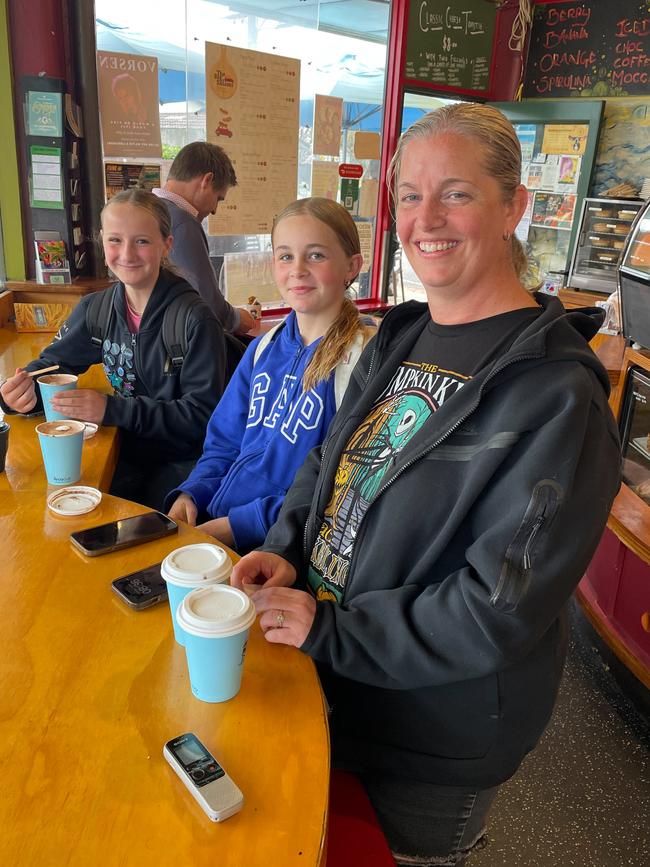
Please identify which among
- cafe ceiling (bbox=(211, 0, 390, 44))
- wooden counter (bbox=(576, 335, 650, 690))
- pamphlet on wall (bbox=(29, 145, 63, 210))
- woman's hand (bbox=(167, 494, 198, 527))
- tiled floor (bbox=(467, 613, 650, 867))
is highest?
cafe ceiling (bbox=(211, 0, 390, 44))

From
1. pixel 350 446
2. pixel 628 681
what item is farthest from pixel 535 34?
pixel 350 446

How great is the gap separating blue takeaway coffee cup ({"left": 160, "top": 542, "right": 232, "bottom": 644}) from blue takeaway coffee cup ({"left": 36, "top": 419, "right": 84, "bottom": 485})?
61 centimetres

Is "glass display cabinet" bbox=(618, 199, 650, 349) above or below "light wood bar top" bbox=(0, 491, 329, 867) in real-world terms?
above

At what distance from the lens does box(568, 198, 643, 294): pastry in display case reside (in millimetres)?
5047

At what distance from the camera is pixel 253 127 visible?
4.42 meters

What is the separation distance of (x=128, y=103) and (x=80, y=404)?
99.8 inches

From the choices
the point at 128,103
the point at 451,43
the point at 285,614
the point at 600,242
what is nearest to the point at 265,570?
the point at 285,614

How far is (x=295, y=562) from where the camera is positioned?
51.9 inches

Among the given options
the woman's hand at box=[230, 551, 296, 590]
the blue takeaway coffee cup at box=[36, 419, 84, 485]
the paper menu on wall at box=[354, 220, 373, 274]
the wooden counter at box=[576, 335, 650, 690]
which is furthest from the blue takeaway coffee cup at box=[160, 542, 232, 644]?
the paper menu on wall at box=[354, 220, 373, 274]

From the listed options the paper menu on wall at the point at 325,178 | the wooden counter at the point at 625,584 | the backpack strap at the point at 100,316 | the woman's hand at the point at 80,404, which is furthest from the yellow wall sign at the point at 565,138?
the woman's hand at the point at 80,404

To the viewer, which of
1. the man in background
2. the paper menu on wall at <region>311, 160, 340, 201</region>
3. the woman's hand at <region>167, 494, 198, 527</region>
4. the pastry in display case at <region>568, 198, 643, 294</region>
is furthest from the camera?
the pastry in display case at <region>568, 198, 643, 294</region>

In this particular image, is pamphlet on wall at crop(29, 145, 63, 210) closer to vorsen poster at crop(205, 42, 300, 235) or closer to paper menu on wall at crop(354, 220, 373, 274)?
vorsen poster at crop(205, 42, 300, 235)

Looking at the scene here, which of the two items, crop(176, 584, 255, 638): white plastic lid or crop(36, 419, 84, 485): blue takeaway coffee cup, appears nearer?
crop(176, 584, 255, 638): white plastic lid

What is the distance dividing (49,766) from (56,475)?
0.87 m
